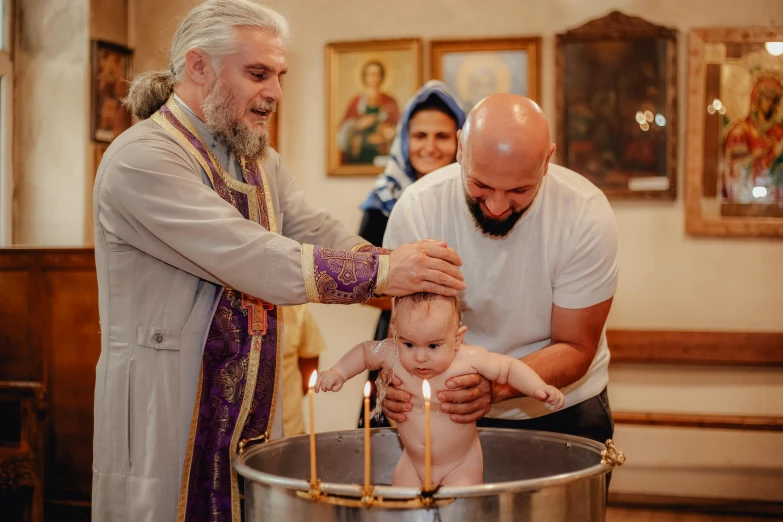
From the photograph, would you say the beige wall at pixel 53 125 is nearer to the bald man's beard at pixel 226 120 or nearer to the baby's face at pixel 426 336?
the bald man's beard at pixel 226 120

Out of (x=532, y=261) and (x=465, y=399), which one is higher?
(x=532, y=261)

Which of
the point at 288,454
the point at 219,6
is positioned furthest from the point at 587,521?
the point at 219,6

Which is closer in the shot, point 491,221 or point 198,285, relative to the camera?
point 198,285

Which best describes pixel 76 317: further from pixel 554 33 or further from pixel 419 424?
pixel 554 33

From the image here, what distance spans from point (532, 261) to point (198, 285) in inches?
38.9

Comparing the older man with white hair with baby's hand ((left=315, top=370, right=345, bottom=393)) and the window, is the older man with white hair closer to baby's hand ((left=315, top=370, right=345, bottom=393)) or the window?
baby's hand ((left=315, top=370, right=345, bottom=393))

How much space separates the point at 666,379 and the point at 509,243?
3.23 meters

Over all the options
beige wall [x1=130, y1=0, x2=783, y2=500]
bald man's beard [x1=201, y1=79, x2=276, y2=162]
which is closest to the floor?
beige wall [x1=130, y1=0, x2=783, y2=500]

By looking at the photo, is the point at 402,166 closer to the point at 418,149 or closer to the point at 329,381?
the point at 418,149

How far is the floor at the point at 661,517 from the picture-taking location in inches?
204

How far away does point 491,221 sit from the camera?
257cm

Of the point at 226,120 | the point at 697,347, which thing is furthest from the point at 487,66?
the point at 226,120

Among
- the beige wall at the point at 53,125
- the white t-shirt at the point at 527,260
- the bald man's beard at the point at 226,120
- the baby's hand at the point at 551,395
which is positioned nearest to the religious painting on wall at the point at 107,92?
the beige wall at the point at 53,125

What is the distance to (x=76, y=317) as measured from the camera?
4441mm
